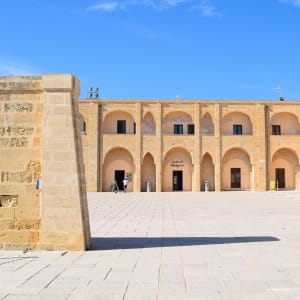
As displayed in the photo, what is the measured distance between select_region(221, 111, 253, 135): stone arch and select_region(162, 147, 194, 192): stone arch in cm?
465

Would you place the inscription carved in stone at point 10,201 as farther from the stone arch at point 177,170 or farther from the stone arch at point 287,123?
the stone arch at point 287,123

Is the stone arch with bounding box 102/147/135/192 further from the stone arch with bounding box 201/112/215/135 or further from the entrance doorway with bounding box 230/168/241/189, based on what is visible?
the entrance doorway with bounding box 230/168/241/189

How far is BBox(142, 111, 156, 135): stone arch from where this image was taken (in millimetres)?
42562

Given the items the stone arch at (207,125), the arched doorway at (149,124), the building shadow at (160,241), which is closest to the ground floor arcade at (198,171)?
the arched doorway at (149,124)

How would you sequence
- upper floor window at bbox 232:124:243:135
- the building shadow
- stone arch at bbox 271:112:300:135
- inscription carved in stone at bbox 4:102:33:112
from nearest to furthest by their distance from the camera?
inscription carved in stone at bbox 4:102:33:112, the building shadow, upper floor window at bbox 232:124:243:135, stone arch at bbox 271:112:300:135

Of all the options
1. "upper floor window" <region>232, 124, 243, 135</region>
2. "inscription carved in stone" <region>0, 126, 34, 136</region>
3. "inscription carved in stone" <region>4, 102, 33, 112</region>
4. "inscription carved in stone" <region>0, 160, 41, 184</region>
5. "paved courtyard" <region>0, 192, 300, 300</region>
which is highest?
"upper floor window" <region>232, 124, 243, 135</region>

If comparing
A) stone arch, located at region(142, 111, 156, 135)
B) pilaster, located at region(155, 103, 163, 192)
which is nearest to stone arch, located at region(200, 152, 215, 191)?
pilaster, located at region(155, 103, 163, 192)

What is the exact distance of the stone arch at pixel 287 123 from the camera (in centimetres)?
4356

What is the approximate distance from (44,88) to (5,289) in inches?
165

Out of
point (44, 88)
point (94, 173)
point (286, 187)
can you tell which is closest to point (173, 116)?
point (94, 173)

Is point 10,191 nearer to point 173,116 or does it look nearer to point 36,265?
point 36,265

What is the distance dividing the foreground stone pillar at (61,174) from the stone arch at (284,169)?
37.4 m

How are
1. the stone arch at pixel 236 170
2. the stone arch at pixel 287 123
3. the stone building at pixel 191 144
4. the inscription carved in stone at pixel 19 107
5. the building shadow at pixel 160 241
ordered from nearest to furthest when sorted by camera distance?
the inscription carved in stone at pixel 19 107, the building shadow at pixel 160 241, the stone building at pixel 191 144, the stone arch at pixel 236 170, the stone arch at pixel 287 123

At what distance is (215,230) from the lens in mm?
11453
